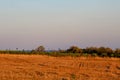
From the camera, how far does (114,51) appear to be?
77188 mm

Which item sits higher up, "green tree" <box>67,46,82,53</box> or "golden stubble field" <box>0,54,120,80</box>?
"green tree" <box>67,46,82,53</box>

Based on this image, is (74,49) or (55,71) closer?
(55,71)

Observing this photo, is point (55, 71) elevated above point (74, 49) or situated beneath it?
situated beneath

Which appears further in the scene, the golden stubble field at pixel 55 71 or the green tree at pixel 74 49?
the green tree at pixel 74 49

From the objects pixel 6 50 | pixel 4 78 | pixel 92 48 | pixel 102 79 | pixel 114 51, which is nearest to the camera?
pixel 4 78

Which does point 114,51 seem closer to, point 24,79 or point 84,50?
point 84,50

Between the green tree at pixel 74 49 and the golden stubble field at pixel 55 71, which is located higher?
the green tree at pixel 74 49

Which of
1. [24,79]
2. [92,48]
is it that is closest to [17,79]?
[24,79]

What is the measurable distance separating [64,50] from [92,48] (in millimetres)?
6923

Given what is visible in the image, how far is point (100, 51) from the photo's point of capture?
263ft

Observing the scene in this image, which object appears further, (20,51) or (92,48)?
(92,48)

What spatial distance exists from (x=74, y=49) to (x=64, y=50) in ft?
8.59

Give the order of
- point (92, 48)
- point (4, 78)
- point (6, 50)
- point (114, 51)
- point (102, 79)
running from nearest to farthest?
point (4, 78), point (102, 79), point (6, 50), point (114, 51), point (92, 48)

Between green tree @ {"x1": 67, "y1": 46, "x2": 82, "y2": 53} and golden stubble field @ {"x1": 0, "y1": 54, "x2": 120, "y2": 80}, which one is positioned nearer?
golden stubble field @ {"x1": 0, "y1": 54, "x2": 120, "y2": 80}
